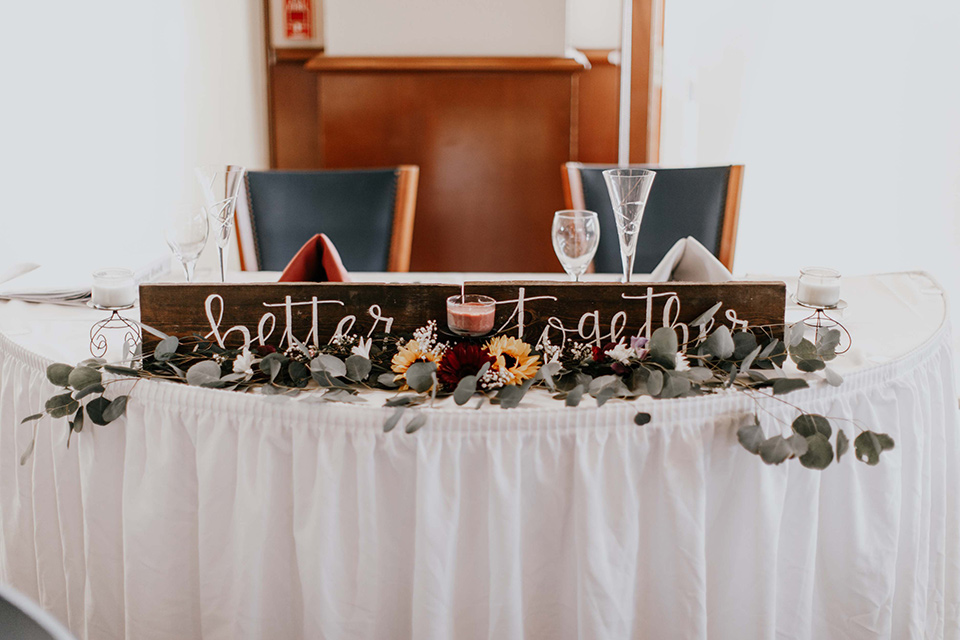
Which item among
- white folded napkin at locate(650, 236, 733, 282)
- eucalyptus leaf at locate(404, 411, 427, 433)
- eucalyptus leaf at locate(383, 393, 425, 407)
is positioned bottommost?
eucalyptus leaf at locate(404, 411, 427, 433)

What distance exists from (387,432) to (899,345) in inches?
28.9

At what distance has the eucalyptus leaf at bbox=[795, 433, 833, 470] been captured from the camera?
2.77 feet

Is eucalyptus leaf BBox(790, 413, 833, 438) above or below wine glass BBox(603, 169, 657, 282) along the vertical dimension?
below

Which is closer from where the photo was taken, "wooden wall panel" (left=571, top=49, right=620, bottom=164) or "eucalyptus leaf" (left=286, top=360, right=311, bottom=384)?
"eucalyptus leaf" (left=286, top=360, right=311, bottom=384)

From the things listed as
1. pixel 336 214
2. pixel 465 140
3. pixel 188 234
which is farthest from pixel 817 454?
pixel 465 140

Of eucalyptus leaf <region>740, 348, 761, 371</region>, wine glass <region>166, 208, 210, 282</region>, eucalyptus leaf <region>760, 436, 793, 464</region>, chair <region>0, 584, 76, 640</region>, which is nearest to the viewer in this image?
chair <region>0, 584, 76, 640</region>

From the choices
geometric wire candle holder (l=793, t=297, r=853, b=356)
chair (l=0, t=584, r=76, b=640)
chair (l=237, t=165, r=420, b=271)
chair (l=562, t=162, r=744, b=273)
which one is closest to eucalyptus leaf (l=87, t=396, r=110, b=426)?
chair (l=0, t=584, r=76, b=640)

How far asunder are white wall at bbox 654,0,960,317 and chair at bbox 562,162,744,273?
1.29 m

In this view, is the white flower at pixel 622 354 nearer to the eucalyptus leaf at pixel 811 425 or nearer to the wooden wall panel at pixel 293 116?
the eucalyptus leaf at pixel 811 425

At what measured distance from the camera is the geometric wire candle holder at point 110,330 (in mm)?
1074

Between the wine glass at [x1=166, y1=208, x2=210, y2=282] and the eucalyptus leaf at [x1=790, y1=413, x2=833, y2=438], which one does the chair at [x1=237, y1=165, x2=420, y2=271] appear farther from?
the eucalyptus leaf at [x1=790, y1=413, x2=833, y2=438]

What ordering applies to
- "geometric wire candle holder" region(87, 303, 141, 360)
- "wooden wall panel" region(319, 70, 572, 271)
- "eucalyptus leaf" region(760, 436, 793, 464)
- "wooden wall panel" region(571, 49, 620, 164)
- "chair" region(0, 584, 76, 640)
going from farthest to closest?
"wooden wall panel" region(571, 49, 620, 164), "wooden wall panel" region(319, 70, 572, 271), "geometric wire candle holder" region(87, 303, 141, 360), "eucalyptus leaf" region(760, 436, 793, 464), "chair" region(0, 584, 76, 640)

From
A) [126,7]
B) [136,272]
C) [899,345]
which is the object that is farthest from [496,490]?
[126,7]

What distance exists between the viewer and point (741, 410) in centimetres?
90
